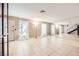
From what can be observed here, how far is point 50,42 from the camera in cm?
297

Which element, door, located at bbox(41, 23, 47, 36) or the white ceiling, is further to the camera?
door, located at bbox(41, 23, 47, 36)

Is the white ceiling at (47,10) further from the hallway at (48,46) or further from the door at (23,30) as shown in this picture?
the hallway at (48,46)

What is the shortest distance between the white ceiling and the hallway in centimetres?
48

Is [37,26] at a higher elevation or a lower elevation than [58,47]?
higher

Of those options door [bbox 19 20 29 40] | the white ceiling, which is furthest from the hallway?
the white ceiling

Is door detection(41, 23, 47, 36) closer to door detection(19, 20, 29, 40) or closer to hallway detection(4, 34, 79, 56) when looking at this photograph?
hallway detection(4, 34, 79, 56)

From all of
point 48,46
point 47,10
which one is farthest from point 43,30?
point 47,10

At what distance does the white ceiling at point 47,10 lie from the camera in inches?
107

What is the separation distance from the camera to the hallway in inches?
109

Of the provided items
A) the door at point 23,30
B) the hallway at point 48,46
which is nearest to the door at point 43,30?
the hallway at point 48,46

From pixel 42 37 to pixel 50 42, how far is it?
0.23 metres

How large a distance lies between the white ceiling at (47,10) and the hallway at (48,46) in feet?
1.59

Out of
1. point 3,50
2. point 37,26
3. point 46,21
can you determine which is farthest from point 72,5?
point 3,50

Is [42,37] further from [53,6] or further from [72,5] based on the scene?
[72,5]
